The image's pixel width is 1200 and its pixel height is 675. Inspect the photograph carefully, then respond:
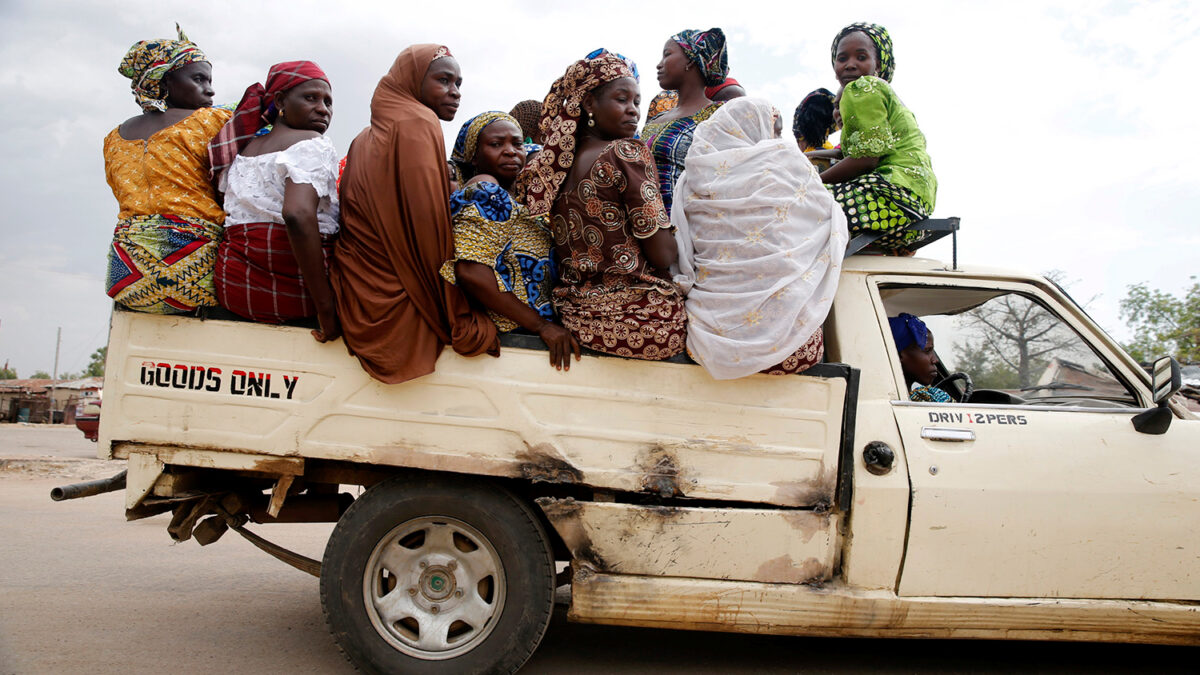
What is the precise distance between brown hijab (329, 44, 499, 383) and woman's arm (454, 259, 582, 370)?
67mm

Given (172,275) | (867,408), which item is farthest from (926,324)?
(172,275)

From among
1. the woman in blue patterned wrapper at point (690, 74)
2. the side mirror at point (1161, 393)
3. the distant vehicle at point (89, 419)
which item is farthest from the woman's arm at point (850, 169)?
the distant vehicle at point (89, 419)

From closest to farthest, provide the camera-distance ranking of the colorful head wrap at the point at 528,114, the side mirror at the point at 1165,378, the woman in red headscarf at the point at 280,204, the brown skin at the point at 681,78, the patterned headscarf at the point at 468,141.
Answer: the side mirror at the point at 1165,378 → the woman in red headscarf at the point at 280,204 → the patterned headscarf at the point at 468,141 → the brown skin at the point at 681,78 → the colorful head wrap at the point at 528,114

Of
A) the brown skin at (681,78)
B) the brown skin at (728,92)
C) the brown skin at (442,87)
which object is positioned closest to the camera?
the brown skin at (442,87)

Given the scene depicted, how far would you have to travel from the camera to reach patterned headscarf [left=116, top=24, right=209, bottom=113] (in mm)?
3643

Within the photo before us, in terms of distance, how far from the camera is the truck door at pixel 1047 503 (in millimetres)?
3104

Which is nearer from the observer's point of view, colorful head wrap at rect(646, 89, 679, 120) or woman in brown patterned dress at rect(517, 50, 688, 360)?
woman in brown patterned dress at rect(517, 50, 688, 360)

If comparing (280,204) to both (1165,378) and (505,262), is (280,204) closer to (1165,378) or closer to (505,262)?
(505,262)

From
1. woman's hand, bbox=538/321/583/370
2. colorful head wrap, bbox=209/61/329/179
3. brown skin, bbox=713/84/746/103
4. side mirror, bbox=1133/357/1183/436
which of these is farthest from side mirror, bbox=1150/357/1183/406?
colorful head wrap, bbox=209/61/329/179

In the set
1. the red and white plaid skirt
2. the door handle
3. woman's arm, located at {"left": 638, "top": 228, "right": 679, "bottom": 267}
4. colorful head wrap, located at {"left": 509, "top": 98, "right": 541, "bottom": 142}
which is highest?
colorful head wrap, located at {"left": 509, "top": 98, "right": 541, "bottom": 142}

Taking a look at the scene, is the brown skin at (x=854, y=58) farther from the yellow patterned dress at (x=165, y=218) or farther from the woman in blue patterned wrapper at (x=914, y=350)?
the yellow patterned dress at (x=165, y=218)

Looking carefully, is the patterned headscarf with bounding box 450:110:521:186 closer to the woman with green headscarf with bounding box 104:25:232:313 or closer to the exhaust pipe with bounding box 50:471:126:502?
the woman with green headscarf with bounding box 104:25:232:313

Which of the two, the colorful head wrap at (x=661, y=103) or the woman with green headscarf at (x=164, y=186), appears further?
the colorful head wrap at (x=661, y=103)

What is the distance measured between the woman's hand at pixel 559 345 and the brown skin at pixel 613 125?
0.48m
